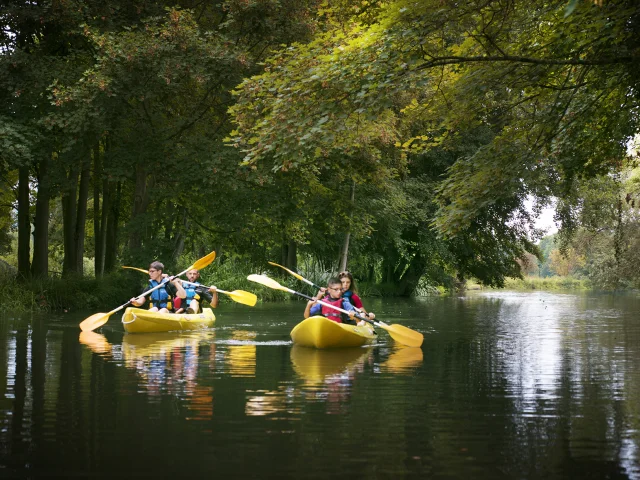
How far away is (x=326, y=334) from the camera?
43.7 feet

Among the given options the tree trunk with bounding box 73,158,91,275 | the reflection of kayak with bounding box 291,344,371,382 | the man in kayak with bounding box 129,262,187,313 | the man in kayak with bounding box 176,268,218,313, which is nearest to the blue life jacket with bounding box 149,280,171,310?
the man in kayak with bounding box 129,262,187,313

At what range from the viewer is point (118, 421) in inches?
266

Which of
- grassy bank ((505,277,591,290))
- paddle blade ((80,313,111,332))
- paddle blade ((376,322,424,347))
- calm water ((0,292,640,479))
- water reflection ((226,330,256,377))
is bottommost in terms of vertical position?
calm water ((0,292,640,479))

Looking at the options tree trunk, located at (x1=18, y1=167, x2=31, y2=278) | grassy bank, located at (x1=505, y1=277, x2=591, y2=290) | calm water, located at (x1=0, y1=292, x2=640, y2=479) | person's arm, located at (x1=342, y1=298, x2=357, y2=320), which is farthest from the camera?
grassy bank, located at (x1=505, y1=277, x2=591, y2=290)

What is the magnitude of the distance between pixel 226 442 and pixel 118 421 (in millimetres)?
1166

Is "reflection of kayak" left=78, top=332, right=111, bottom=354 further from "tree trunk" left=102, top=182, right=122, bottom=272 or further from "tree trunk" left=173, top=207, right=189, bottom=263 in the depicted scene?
"tree trunk" left=102, top=182, right=122, bottom=272

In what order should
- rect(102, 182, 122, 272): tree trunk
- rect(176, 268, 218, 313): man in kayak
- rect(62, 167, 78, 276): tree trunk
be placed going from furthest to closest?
rect(102, 182, 122, 272): tree trunk
rect(62, 167, 78, 276): tree trunk
rect(176, 268, 218, 313): man in kayak

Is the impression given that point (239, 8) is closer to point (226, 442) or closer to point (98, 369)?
point (98, 369)

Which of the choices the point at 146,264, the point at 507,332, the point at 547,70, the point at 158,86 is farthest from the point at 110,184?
the point at 547,70

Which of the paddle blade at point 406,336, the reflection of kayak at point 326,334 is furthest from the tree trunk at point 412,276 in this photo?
the paddle blade at point 406,336

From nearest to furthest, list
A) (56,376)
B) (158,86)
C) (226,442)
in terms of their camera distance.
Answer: (226,442), (56,376), (158,86)

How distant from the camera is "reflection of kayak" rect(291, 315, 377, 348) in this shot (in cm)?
1316

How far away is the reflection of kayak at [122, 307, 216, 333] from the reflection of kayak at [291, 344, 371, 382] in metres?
3.34

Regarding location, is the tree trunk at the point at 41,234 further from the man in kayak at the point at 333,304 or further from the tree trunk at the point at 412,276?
the tree trunk at the point at 412,276
